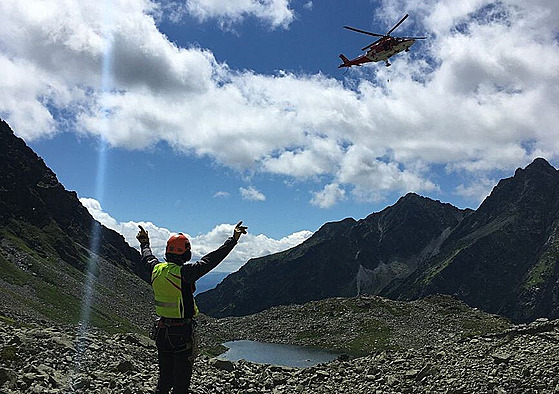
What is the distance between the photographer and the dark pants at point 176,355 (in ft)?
37.8

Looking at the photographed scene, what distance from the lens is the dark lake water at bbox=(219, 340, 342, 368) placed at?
90125 millimetres

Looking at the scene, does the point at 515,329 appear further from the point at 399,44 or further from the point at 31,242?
the point at 31,242

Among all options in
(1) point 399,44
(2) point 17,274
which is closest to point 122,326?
(2) point 17,274

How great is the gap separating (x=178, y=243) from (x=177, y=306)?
60.1 inches

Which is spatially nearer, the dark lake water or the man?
the man

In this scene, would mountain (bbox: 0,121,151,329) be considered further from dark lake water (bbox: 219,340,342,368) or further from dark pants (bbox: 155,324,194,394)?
dark pants (bbox: 155,324,194,394)

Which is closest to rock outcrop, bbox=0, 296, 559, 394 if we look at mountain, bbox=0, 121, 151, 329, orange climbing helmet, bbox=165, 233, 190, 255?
orange climbing helmet, bbox=165, 233, 190, 255

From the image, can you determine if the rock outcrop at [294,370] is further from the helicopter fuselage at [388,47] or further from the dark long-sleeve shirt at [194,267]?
the helicopter fuselage at [388,47]

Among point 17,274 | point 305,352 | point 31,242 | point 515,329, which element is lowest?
point 305,352

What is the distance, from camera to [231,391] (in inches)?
845

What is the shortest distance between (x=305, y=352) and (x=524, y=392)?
9365 cm

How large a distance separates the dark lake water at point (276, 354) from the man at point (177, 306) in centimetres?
7639

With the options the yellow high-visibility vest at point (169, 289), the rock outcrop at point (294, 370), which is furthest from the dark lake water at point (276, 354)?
the yellow high-visibility vest at point (169, 289)

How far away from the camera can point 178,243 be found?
11.6 metres
